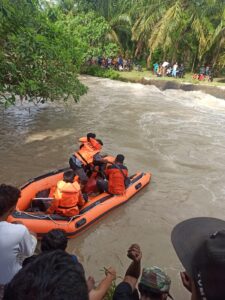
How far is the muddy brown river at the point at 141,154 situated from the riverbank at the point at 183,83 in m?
0.97

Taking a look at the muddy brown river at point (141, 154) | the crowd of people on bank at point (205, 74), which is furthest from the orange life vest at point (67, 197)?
the crowd of people on bank at point (205, 74)

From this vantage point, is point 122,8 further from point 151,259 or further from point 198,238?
point 198,238

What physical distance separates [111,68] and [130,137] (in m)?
14.2

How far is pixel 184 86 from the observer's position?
62.4 feet

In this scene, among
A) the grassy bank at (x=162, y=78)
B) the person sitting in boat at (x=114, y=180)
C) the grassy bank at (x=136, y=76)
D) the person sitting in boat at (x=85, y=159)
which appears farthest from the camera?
the grassy bank at (x=136, y=76)

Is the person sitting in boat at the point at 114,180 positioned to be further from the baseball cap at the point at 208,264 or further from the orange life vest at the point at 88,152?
the baseball cap at the point at 208,264

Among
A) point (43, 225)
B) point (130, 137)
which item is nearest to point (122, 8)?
point (130, 137)

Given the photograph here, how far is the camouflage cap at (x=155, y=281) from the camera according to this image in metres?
2.16

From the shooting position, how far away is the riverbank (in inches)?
704

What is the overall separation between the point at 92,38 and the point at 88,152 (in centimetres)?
1732

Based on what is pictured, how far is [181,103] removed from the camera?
639 inches

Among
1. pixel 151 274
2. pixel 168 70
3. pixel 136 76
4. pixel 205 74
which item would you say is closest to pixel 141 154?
pixel 151 274

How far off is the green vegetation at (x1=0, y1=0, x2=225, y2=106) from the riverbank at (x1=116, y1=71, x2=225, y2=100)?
944mm

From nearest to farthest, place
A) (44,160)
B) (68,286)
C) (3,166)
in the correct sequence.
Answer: (68,286) → (3,166) → (44,160)
